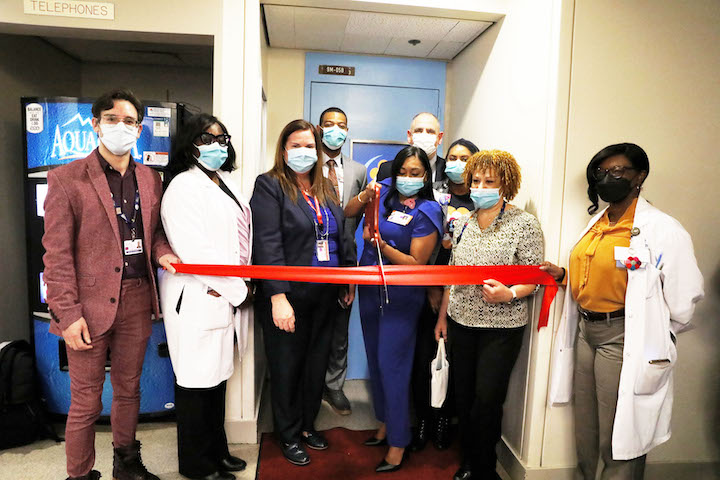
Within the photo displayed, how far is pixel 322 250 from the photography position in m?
2.27

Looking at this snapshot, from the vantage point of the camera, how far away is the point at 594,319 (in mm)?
2014

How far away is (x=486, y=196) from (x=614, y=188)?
1.77ft

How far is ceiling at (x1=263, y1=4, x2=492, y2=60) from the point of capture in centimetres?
281

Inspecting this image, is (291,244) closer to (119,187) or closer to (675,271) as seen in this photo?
(119,187)

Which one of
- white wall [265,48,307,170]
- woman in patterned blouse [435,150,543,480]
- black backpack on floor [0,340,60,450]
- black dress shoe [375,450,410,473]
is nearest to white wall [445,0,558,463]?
woman in patterned blouse [435,150,543,480]

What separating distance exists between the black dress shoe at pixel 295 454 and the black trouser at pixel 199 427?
0.37 meters

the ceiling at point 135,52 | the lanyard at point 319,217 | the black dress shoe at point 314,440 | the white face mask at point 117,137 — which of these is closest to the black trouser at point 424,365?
the black dress shoe at point 314,440

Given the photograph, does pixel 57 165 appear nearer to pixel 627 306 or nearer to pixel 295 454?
pixel 295 454

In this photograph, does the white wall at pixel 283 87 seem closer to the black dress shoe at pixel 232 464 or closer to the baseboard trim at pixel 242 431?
the baseboard trim at pixel 242 431

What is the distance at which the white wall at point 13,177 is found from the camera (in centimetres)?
296

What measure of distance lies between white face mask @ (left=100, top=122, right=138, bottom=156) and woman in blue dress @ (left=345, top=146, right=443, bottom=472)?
42.4 inches

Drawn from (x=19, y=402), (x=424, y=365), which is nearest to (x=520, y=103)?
(x=424, y=365)

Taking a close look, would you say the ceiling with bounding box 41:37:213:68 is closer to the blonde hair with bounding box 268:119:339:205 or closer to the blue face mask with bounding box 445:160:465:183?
the blonde hair with bounding box 268:119:339:205

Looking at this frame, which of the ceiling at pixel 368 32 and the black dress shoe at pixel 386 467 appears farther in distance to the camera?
the ceiling at pixel 368 32
